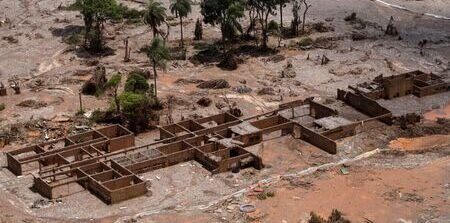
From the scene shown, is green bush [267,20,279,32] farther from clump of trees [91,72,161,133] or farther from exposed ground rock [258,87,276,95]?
clump of trees [91,72,161,133]

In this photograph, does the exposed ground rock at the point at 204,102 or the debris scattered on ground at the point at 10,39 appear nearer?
the exposed ground rock at the point at 204,102

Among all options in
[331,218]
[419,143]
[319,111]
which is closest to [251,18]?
[319,111]

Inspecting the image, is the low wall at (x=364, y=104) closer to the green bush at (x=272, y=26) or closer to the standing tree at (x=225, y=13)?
the standing tree at (x=225, y=13)

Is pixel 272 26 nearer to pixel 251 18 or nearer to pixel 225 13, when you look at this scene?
pixel 251 18

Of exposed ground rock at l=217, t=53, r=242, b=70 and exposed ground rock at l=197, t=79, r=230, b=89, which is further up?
exposed ground rock at l=217, t=53, r=242, b=70

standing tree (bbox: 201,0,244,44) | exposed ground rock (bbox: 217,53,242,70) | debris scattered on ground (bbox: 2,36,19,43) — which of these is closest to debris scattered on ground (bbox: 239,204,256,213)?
exposed ground rock (bbox: 217,53,242,70)

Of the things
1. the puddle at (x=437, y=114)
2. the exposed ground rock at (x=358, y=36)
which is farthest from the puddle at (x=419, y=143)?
the exposed ground rock at (x=358, y=36)
